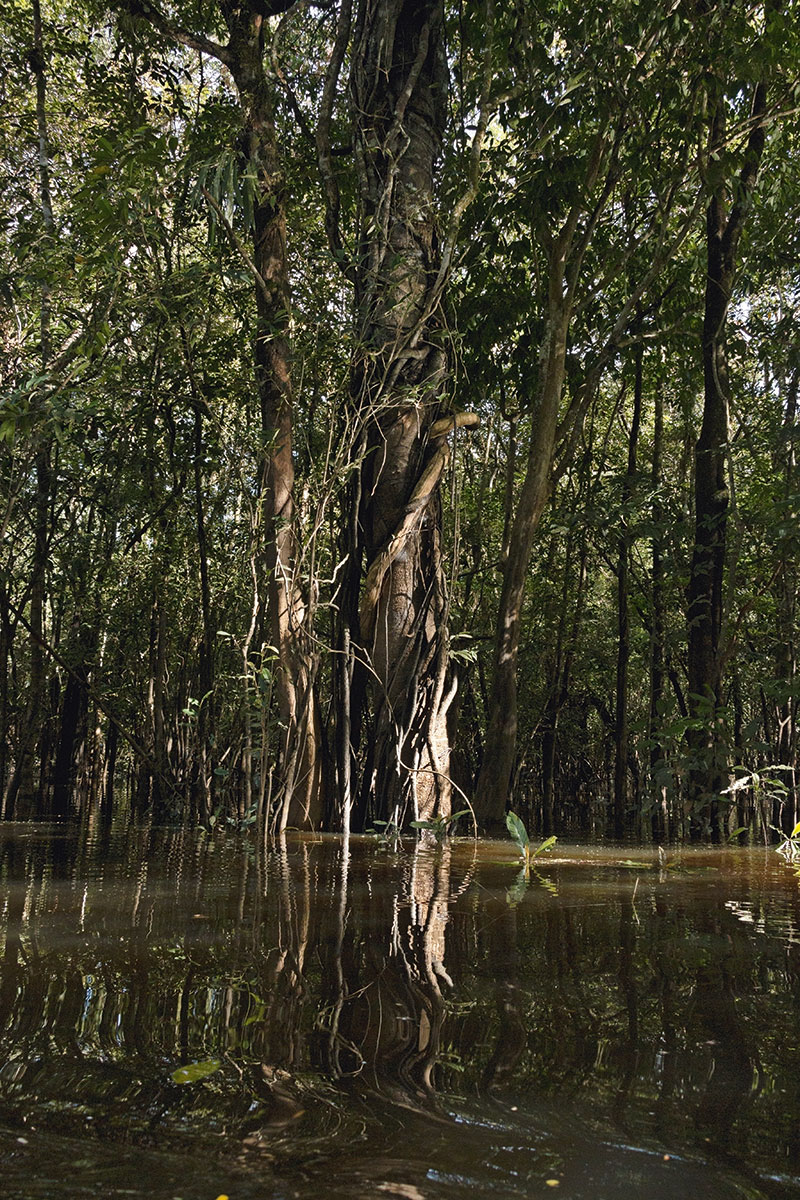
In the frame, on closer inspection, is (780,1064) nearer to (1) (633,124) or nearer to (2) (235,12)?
(2) (235,12)

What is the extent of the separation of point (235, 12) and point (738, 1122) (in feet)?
18.2

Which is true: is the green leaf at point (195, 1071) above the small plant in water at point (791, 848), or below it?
below

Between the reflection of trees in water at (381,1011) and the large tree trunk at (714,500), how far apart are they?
131 inches

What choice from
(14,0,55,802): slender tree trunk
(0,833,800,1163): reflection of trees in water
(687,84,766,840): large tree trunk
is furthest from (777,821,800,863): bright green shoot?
(14,0,55,802): slender tree trunk

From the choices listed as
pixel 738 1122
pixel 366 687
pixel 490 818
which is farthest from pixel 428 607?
pixel 738 1122

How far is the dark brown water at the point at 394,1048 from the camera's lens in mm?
779

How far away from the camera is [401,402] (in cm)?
457

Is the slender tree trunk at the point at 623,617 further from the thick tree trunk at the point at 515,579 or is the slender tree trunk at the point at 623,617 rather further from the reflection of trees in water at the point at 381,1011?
the reflection of trees in water at the point at 381,1011

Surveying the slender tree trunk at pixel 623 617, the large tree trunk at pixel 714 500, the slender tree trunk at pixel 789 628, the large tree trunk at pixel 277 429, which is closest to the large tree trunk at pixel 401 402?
the large tree trunk at pixel 277 429

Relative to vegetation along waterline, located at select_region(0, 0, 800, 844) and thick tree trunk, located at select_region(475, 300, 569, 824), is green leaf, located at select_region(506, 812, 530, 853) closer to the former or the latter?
vegetation along waterline, located at select_region(0, 0, 800, 844)

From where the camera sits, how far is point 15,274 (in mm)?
4465

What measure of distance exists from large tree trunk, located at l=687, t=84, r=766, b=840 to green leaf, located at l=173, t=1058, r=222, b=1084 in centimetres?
466

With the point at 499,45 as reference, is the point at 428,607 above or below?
below

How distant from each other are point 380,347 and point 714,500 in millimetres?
2722
